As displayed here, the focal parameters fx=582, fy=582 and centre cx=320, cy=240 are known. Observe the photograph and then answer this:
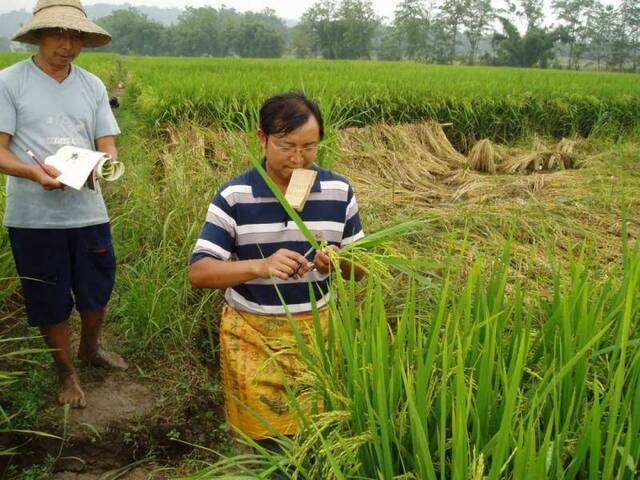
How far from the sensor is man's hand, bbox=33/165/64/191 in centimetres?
196

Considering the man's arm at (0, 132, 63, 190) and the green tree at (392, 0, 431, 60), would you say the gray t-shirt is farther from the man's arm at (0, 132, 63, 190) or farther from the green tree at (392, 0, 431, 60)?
the green tree at (392, 0, 431, 60)

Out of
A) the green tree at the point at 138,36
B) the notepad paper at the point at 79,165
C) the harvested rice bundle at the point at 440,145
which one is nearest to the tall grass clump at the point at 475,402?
the notepad paper at the point at 79,165

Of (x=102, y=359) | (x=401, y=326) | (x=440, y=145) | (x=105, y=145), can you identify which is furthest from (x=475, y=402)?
(x=440, y=145)

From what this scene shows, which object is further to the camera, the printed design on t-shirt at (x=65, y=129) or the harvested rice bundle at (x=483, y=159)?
the harvested rice bundle at (x=483, y=159)

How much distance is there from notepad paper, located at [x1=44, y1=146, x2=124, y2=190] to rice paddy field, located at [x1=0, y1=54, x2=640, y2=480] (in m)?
0.57

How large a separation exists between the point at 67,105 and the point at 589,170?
16.4ft

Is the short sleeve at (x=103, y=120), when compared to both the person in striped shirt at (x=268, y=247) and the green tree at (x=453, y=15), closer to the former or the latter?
the person in striped shirt at (x=268, y=247)

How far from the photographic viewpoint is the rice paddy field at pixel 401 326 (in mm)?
1028

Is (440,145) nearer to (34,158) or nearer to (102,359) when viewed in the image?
(102,359)

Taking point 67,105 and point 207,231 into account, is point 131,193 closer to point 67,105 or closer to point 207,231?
point 67,105

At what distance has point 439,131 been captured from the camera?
694 cm

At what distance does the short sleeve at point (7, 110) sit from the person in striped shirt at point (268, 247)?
2.78 ft

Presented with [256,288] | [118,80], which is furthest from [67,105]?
[118,80]

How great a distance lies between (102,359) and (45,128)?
40.5 inches
